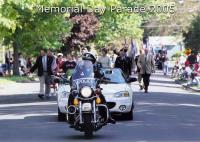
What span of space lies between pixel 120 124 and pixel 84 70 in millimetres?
2958

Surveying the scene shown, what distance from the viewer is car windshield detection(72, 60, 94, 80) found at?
1496 centimetres

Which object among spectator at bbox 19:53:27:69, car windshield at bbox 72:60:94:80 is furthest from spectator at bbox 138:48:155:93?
spectator at bbox 19:53:27:69

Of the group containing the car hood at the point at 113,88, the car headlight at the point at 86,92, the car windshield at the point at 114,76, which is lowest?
the car hood at the point at 113,88

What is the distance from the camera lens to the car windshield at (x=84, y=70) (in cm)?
1496

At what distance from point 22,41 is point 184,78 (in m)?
11.0

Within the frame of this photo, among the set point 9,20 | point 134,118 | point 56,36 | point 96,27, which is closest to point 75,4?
point 9,20

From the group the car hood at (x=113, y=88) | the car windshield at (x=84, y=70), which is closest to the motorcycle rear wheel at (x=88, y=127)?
the car windshield at (x=84, y=70)

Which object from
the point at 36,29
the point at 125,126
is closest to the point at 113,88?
the point at 125,126

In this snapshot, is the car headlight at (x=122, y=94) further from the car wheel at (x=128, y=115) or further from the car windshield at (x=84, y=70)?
the car windshield at (x=84, y=70)

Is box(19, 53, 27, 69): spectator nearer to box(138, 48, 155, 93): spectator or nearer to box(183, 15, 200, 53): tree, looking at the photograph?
box(183, 15, 200, 53): tree

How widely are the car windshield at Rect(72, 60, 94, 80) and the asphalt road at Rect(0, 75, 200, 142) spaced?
1.22 metres

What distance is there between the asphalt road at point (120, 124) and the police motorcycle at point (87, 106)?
30 centimetres

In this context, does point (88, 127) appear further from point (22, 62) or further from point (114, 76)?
point (22, 62)

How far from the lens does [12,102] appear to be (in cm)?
2659
